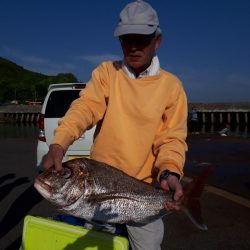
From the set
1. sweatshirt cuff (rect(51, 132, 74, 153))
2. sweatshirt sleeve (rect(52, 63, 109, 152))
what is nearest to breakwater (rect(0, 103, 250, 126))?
sweatshirt sleeve (rect(52, 63, 109, 152))

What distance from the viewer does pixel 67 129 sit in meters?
2.74

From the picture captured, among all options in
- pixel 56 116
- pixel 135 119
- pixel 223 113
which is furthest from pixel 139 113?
pixel 223 113

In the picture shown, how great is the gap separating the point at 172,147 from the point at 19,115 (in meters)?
69.7

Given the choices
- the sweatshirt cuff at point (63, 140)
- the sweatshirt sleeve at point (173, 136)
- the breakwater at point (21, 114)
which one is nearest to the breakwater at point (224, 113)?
the breakwater at point (21, 114)

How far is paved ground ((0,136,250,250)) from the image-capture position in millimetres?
5559

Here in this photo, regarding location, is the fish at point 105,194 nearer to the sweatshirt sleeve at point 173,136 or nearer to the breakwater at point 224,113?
the sweatshirt sleeve at point 173,136

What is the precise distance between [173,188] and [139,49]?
1.04 meters

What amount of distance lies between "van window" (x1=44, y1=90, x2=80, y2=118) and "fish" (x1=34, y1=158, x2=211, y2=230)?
6.59 m

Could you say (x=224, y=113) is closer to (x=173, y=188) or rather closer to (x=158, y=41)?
(x=158, y=41)

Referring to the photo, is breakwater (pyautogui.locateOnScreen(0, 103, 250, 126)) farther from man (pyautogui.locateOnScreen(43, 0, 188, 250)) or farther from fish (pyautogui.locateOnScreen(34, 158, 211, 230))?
fish (pyautogui.locateOnScreen(34, 158, 211, 230))

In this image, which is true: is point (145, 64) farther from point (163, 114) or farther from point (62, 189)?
point (62, 189)

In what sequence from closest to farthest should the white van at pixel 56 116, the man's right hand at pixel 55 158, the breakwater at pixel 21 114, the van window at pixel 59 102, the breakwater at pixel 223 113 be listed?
the man's right hand at pixel 55 158 < the white van at pixel 56 116 < the van window at pixel 59 102 < the breakwater at pixel 223 113 < the breakwater at pixel 21 114

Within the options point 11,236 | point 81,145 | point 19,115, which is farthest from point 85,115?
point 19,115

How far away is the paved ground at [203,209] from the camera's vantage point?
219 inches
